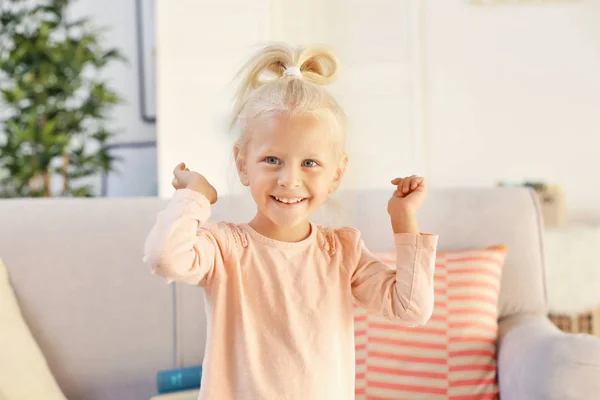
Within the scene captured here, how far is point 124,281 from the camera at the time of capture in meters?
1.64

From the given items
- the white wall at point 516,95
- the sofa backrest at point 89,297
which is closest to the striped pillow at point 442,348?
the sofa backrest at point 89,297

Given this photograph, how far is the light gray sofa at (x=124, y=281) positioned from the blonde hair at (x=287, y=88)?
512 millimetres

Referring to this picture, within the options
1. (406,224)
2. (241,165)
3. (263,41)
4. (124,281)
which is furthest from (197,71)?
(406,224)

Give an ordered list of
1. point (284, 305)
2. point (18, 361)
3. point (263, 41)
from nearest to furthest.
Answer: point (284, 305) < point (18, 361) < point (263, 41)

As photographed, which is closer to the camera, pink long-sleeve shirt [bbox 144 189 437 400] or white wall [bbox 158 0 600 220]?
pink long-sleeve shirt [bbox 144 189 437 400]

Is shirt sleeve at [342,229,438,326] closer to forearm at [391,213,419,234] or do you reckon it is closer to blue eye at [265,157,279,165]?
forearm at [391,213,419,234]

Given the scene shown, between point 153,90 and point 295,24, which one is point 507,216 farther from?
point 153,90

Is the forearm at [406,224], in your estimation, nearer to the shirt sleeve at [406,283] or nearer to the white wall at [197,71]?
the shirt sleeve at [406,283]

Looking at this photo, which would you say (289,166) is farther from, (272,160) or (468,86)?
(468,86)

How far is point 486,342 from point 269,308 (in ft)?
2.51

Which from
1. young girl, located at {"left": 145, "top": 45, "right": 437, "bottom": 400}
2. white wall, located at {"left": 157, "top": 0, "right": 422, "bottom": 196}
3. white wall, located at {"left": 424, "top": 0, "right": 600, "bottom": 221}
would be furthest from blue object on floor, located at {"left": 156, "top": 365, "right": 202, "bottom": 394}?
white wall, located at {"left": 424, "top": 0, "right": 600, "bottom": 221}

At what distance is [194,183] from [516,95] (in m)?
2.72

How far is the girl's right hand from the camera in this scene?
3.10ft

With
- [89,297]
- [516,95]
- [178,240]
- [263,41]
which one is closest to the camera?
[178,240]
